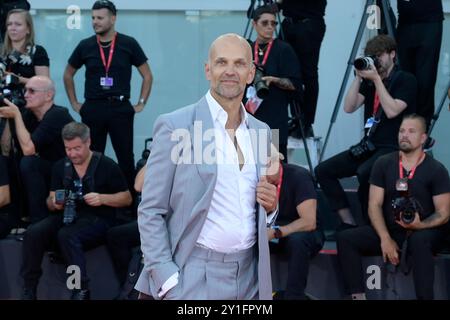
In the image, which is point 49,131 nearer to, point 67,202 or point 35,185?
point 35,185

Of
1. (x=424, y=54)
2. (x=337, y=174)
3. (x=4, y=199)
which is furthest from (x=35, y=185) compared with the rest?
(x=424, y=54)

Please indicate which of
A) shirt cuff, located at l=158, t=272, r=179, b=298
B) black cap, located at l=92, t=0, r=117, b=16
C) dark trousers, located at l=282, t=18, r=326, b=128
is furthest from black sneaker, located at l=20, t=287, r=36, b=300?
shirt cuff, located at l=158, t=272, r=179, b=298

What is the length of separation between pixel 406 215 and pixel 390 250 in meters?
0.28

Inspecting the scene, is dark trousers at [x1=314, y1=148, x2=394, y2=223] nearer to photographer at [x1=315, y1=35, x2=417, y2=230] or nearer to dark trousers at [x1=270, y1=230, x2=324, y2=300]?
photographer at [x1=315, y1=35, x2=417, y2=230]

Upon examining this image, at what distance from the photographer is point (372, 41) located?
719 cm

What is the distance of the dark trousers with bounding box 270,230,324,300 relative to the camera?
6.46 metres

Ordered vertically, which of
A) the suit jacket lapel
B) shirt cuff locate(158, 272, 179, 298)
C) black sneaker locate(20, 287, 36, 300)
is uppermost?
the suit jacket lapel

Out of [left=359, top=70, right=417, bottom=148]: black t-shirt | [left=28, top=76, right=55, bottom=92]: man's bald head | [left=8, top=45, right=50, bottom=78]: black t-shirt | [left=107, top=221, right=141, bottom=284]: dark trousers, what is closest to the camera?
[left=107, top=221, right=141, bottom=284]: dark trousers

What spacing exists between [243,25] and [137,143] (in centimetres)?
154

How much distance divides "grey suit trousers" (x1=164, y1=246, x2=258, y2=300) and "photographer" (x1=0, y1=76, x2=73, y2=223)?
3695 mm

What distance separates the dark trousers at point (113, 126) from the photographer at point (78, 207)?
70 centimetres

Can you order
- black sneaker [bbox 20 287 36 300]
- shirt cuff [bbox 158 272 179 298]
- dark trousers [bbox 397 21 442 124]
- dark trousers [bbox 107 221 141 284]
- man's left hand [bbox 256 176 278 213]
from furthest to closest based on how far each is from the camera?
dark trousers [bbox 397 21 442 124] → dark trousers [bbox 107 221 141 284] → black sneaker [bbox 20 287 36 300] → man's left hand [bbox 256 176 278 213] → shirt cuff [bbox 158 272 179 298]

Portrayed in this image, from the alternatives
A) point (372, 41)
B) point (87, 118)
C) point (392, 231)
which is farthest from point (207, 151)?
point (87, 118)
